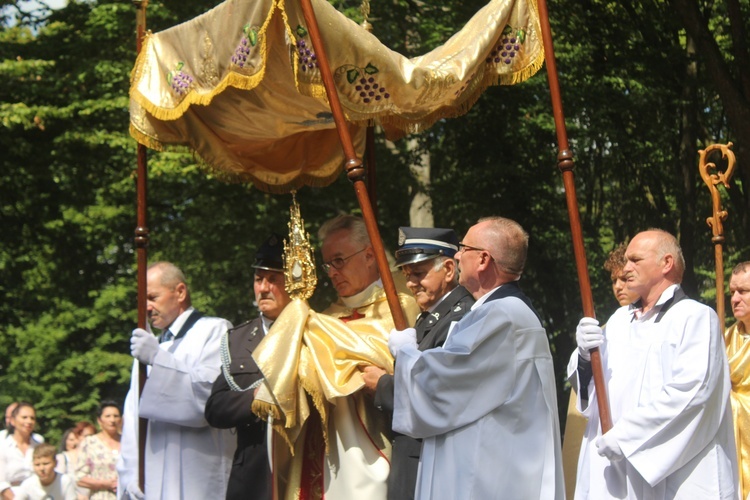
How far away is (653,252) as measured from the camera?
649cm

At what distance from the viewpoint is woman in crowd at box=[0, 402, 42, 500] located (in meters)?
11.8

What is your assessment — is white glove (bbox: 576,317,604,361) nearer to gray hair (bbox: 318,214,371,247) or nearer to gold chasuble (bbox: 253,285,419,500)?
gold chasuble (bbox: 253,285,419,500)

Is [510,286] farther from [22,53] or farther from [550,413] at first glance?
[22,53]

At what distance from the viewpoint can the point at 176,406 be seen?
752 cm

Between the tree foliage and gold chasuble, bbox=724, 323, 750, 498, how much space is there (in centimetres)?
420

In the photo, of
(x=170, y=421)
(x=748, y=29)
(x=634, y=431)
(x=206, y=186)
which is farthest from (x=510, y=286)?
(x=206, y=186)

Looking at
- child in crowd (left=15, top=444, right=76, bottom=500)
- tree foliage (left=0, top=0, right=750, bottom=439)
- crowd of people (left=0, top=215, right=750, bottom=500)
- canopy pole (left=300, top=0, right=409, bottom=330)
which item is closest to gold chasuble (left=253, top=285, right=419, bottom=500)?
crowd of people (left=0, top=215, right=750, bottom=500)

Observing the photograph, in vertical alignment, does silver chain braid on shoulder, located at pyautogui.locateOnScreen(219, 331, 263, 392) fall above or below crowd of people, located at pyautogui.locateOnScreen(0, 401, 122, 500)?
above

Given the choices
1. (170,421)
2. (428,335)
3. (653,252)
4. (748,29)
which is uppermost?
(748,29)

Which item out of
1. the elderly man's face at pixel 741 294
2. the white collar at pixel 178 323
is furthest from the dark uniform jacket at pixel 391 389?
the elderly man's face at pixel 741 294

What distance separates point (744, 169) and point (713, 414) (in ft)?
19.5

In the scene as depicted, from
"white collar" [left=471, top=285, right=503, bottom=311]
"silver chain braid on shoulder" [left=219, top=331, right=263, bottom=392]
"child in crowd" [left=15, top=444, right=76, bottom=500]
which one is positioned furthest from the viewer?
"child in crowd" [left=15, top=444, right=76, bottom=500]

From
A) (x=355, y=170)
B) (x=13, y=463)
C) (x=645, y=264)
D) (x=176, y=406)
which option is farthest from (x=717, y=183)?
(x=13, y=463)

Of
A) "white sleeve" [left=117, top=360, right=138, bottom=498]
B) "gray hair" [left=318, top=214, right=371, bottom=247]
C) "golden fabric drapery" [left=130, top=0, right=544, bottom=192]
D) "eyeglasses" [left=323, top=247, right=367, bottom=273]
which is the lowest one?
"white sleeve" [left=117, top=360, right=138, bottom=498]
